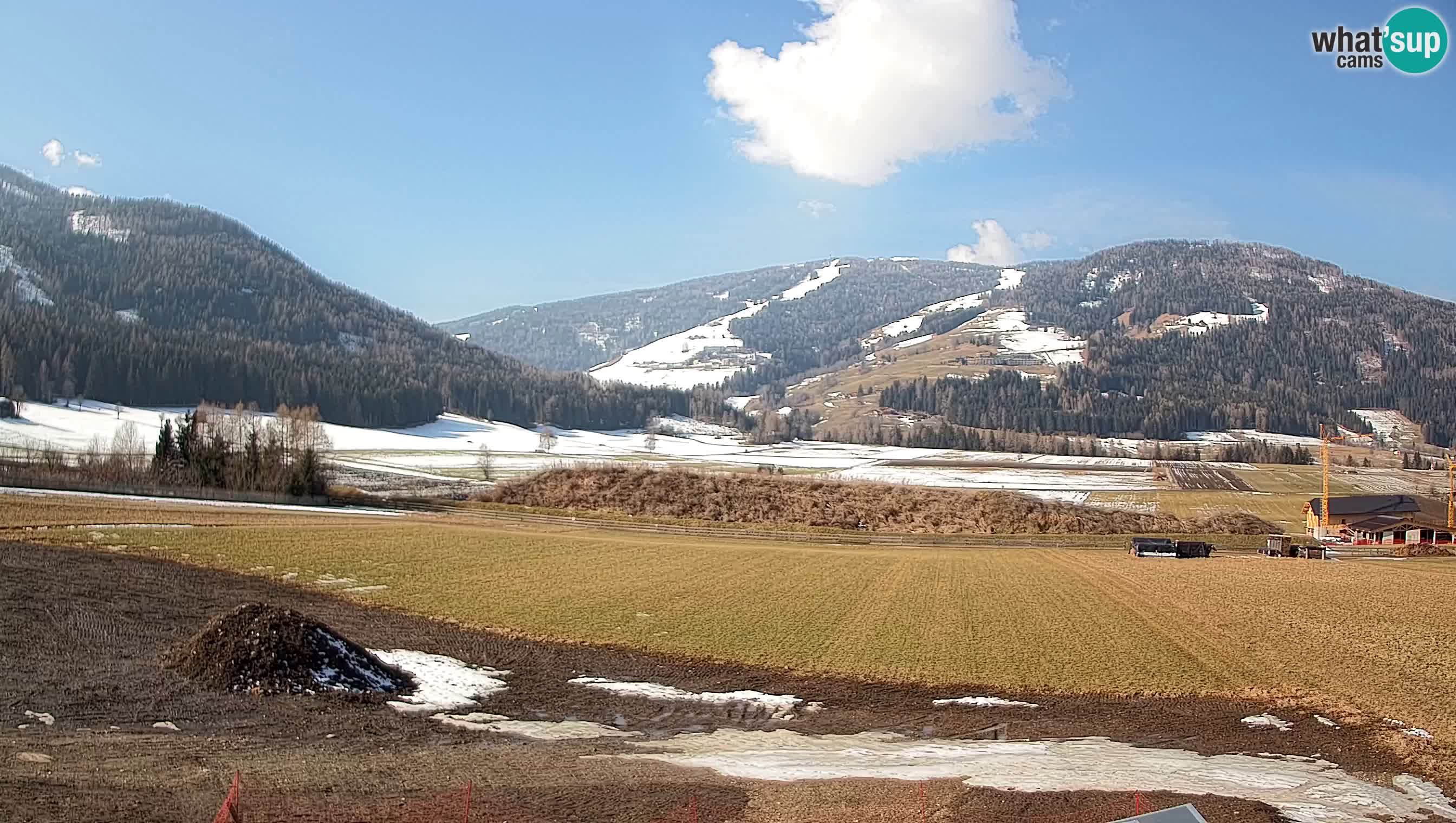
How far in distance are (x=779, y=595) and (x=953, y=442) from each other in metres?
169

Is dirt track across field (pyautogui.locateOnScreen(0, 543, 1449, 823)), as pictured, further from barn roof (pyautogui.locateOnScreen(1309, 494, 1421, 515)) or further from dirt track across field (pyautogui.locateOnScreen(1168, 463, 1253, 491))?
dirt track across field (pyautogui.locateOnScreen(1168, 463, 1253, 491))

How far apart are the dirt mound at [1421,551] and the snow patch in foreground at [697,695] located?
214 ft

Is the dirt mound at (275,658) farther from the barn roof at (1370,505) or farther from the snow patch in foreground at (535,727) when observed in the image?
the barn roof at (1370,505)

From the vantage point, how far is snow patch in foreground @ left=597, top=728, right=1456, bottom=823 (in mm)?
14609

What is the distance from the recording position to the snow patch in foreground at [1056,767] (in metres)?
14.6

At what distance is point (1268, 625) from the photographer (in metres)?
33.1

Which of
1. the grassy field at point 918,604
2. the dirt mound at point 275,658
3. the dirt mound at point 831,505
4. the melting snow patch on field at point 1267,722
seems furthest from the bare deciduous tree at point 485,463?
A: the melting snow patch on field at point 1267,722

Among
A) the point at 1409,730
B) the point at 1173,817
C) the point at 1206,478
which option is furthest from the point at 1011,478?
the point at 1173,817

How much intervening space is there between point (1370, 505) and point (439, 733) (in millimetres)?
88745

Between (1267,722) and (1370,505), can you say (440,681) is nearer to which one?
(1267,722)

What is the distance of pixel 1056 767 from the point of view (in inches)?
650

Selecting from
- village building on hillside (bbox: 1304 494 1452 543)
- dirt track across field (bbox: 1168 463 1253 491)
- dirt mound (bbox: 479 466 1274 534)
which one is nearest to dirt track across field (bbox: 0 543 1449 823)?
dirt mound (bbox: 479 466 1274 534)

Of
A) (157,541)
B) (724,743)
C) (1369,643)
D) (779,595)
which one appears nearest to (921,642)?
(779,595)

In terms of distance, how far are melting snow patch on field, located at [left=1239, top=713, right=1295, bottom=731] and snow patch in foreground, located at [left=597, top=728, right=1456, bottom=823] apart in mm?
3345
